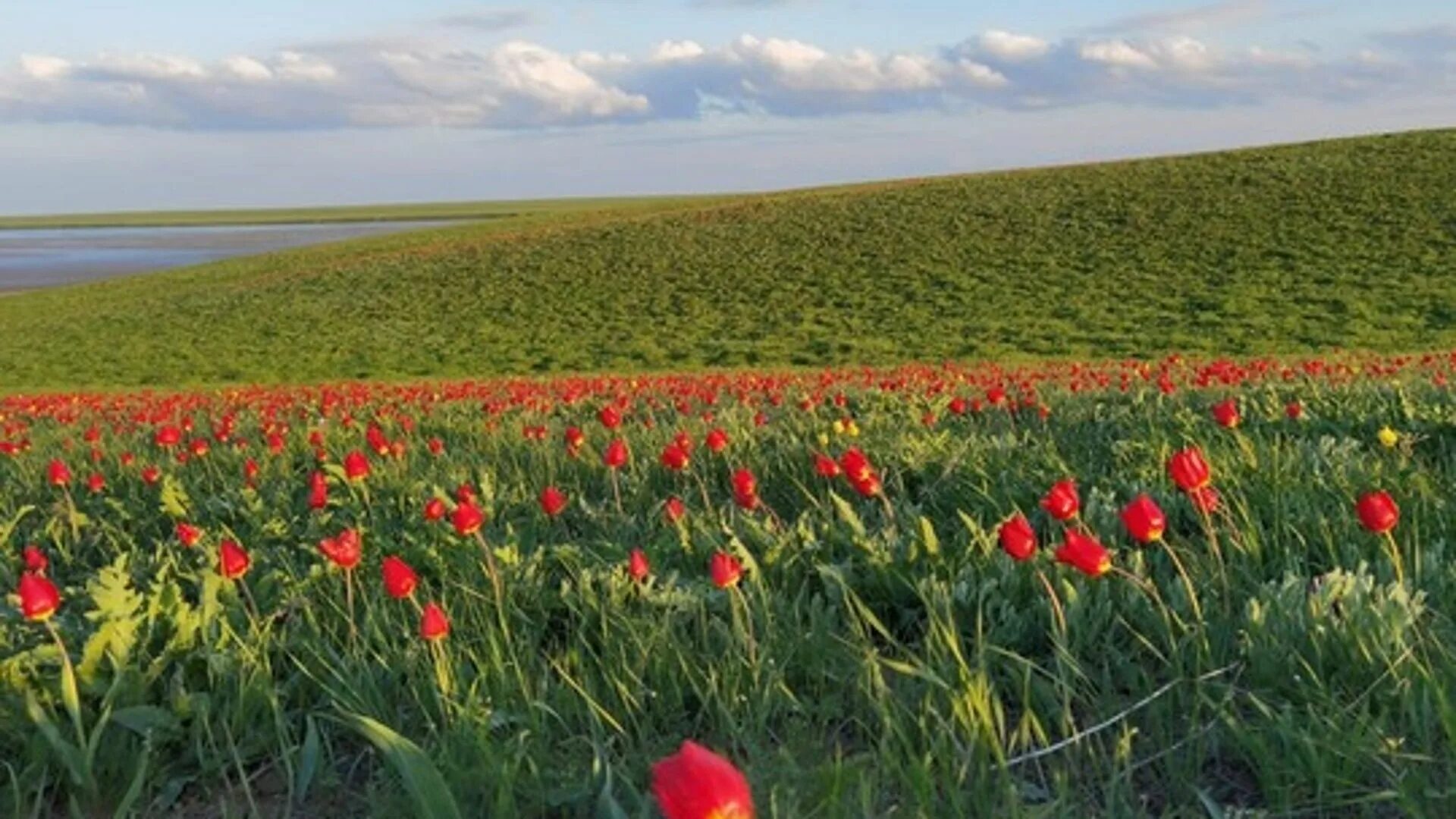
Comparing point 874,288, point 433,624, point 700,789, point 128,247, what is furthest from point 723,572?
point 128,247

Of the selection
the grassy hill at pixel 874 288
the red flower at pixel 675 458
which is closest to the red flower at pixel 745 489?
the red flower at pixel 675 458

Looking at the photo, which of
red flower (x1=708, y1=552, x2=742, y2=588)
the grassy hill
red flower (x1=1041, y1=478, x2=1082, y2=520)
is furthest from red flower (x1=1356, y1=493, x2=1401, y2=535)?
the grassy hill

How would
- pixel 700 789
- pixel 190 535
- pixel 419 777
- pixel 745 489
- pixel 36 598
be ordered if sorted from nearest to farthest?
1. pixel 700 789
2. pixel 419 777
3. pixel 36 598
4. pixel 745 489
5. pixel 190 535

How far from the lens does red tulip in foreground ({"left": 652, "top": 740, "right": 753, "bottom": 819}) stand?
1.25 meters

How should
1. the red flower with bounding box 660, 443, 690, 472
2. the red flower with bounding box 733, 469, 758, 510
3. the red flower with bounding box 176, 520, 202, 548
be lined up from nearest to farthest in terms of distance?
the red flower with bounding box 733, 469, 758, 510 < the red flower with bounding box 176, 520, 202, 548 < the red flower with bounding box 660, 443, 690, 472

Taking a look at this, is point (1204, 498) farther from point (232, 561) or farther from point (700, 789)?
point (232, 561)

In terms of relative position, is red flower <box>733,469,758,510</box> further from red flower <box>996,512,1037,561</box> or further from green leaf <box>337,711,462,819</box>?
green leaf <box>337,711,462,819</box>

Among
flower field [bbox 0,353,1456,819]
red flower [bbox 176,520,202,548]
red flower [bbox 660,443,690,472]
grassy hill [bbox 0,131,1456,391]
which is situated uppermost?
red flower [bbox 660,443,690,472]

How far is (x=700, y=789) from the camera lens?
1253 mm

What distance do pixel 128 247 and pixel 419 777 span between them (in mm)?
118992

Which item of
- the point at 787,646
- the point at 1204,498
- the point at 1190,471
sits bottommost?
the point at 787,646

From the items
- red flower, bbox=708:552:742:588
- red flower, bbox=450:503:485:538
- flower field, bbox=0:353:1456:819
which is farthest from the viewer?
red flower, bbox=450:503:485:538

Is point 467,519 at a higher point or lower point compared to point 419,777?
higher

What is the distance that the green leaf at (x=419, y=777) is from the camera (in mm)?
2215
